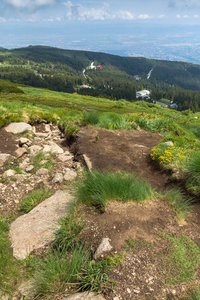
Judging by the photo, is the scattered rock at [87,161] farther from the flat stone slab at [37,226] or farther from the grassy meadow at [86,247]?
the flat stone slab at [37,226]

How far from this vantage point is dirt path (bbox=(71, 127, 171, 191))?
23.5ft

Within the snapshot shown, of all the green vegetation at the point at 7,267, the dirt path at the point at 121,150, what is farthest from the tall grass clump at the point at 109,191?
the green vegetation at the point at 7,267

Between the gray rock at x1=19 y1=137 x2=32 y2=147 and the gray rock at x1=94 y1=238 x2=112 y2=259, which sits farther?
the gray rock at x1=19 y1=137 x2=32 y2=147

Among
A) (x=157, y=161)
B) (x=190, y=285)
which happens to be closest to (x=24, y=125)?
(x=157, y=161)

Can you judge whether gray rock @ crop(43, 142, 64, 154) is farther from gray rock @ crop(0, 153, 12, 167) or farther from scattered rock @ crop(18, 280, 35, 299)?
scattered rock @ crop(18, 280, 35, 299)

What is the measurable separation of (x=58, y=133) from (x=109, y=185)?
27.4 feet

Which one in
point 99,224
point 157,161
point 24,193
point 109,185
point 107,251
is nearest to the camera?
point 107,251

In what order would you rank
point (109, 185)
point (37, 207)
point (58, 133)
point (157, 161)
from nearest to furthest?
point (109, 185) → point (37, 207) → point (157, 161) → point (58, 133)

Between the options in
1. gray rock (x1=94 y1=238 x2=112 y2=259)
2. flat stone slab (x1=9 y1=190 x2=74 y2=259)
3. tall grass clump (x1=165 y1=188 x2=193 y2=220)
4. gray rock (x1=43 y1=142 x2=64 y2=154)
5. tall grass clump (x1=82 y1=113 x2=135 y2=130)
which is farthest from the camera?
tall grass clump (x1=82 y1=113 x2=135 y2=130)

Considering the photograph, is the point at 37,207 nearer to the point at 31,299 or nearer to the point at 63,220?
the point at 63,220

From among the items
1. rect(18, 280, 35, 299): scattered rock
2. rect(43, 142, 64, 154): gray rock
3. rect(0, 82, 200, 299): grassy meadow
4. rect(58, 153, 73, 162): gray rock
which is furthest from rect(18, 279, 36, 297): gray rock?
rect(43, 142, 64, 154): gray rock

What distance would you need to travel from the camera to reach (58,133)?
12.1 meters

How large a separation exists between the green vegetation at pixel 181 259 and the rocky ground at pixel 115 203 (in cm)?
8

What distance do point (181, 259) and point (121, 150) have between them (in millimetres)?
6274
